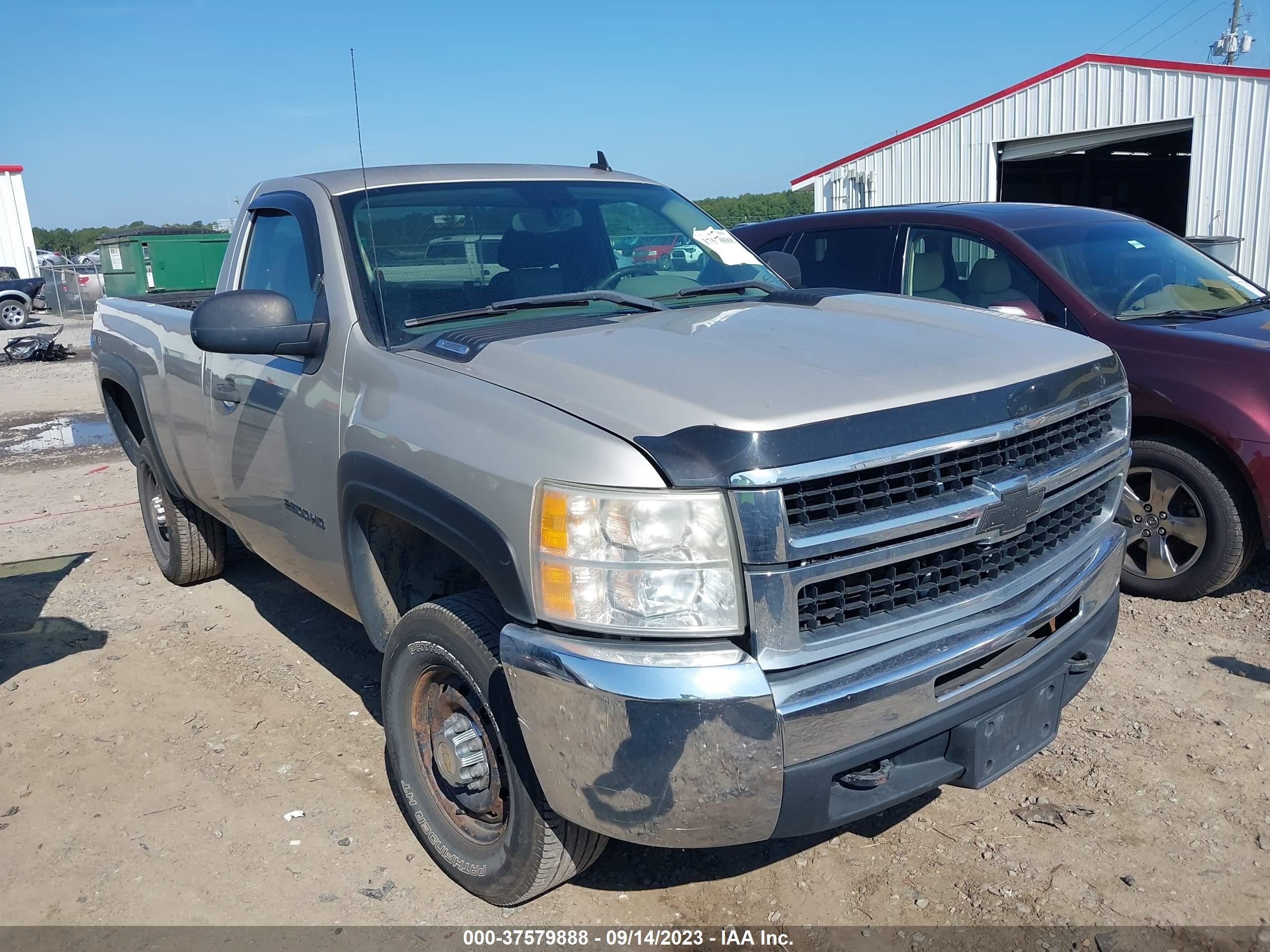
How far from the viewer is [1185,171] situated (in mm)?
23297

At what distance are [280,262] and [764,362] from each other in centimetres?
220

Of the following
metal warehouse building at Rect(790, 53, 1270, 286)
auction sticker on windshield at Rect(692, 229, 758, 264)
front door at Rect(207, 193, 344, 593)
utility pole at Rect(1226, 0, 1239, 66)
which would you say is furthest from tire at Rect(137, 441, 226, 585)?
utility pole at Rect(1226, 0, 1239, 66)

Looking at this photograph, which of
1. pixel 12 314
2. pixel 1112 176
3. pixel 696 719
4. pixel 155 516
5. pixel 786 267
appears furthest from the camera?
pixel 12 314

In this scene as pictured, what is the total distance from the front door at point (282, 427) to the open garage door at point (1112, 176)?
17719 mm

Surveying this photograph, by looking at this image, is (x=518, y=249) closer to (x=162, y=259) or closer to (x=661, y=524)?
(x=661, y=524)

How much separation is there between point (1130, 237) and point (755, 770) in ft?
15.1

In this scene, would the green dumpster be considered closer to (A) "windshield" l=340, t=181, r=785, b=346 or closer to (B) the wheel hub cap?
(A) "windshield" l=340, t=181, r=785, b=346

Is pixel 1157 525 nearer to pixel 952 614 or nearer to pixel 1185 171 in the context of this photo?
pixel 952 614

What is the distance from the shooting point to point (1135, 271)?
5.28 meters

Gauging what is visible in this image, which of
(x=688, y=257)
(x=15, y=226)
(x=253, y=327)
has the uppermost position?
(x=15, y=226)

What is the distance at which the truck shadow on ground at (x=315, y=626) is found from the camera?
176 inches

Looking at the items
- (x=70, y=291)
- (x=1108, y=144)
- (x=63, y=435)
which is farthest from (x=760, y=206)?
(x=63, y=435)

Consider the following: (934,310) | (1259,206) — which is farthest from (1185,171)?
(934,310)

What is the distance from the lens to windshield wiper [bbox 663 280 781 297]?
3611 mm
